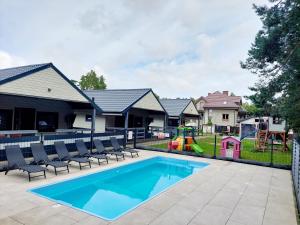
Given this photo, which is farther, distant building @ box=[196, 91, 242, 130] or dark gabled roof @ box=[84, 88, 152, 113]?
distant building @ box=[196, 91, 242, 130]

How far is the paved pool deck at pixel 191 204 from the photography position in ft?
18.7

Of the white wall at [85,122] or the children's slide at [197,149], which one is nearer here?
the children's slide at [197,149]

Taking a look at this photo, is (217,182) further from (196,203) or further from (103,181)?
(103,181)

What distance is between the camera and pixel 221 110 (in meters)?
45.2

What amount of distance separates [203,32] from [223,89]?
3774 centimetres

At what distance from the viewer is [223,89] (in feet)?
178

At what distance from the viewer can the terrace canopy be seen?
1203cm

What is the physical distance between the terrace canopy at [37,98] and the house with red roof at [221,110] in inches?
1232

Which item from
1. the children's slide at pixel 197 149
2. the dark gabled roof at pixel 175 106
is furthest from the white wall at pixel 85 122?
the dark gabled roof at pixel 175 106

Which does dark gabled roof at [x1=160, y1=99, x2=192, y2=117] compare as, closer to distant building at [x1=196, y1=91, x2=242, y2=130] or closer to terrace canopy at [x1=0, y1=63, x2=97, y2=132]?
terrace canopy at [x1=0, y1=63, x2=97, y2=132]

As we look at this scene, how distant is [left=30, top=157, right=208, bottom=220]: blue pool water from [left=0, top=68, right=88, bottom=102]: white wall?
5.66 meters

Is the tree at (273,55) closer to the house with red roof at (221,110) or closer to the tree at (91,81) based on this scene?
the house with red roof at (221,110)

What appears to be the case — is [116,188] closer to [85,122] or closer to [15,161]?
[15,161]

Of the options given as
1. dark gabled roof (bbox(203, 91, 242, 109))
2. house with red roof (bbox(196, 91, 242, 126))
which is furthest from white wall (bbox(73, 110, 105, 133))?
dark gabled roof (bbox(203, 91, 242, 109))
